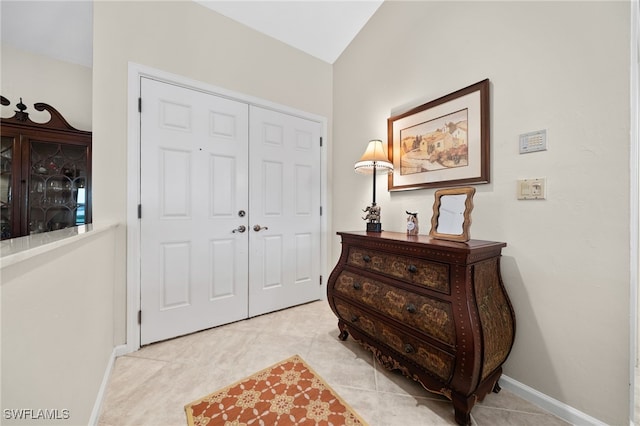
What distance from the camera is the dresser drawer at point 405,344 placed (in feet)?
4.10

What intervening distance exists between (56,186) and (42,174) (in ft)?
0.43

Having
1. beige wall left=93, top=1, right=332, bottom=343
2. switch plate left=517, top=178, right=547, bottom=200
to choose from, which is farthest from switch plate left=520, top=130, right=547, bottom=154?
beige wall left=93, top=1, right=332, bottom=343

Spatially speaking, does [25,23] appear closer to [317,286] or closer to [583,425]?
[317,286]

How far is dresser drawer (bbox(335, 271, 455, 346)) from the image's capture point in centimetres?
125

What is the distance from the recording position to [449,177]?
5.76 ft

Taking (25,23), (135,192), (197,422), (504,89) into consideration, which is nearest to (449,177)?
(504,89)

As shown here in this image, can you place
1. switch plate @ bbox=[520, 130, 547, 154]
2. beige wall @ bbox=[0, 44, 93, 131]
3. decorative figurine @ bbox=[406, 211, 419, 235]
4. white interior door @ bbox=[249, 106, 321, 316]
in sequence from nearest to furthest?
1. switch plate @ bbox=[520, 130, 547, 154]
2. decorative figurine @ bbox=[406, 211, 419, 235]
3. beige wall @ bbox=[0, 44, 93, 131]
4. white interior door @ bbox=[249, 106, 321, 316]

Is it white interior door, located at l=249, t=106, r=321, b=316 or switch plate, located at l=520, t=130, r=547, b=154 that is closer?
switch plate, located at l=520, t=130, r=547, b=154

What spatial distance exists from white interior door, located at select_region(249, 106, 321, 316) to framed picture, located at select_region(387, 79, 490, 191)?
1004mm

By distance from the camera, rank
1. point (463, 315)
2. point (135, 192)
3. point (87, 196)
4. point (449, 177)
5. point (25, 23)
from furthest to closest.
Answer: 1. point (87, 196)
2. point (25, 23)
3. point (135, 192)
4. point (449, 177)
5. point (463, 315)

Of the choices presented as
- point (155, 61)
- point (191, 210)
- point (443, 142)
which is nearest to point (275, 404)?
point (191, 210)

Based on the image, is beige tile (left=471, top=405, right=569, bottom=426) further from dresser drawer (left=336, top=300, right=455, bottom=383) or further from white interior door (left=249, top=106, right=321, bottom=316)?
white interior door (left=249, top=106, right=321, bottom=316)

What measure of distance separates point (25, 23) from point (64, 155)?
Answer: 3.93 ft

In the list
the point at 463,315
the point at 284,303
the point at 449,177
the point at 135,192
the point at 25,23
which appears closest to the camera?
the point at 463,315
